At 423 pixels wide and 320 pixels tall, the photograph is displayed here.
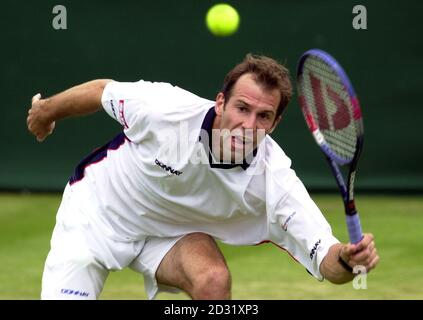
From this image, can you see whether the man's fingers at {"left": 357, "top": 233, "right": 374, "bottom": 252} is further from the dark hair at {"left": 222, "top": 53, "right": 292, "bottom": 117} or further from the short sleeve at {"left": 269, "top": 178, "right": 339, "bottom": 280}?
the dark hair at {"left": 222, "top": 53, "right": 292, "bottom": 117}

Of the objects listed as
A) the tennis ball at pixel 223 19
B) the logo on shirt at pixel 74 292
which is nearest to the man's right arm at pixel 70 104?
the logo on shirt at pixel 74 292

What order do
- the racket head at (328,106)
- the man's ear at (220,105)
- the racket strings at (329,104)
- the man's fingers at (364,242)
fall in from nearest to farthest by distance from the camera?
1. the man's fingers at (364,242)
2. the racket head at (328,106)
3. the racket strings at (329,104)
4. the man's ear at (220,105)

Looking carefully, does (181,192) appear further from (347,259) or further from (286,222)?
(347,259)

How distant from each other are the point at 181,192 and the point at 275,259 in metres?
2.51

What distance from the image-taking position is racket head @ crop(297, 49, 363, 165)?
3.64m

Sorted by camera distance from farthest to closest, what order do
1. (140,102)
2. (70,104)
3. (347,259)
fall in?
(70,104) < (140,102) < (347,259)

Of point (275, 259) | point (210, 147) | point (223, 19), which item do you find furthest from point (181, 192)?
point (223, 19)

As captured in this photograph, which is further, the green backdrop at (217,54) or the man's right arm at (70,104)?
the green backdrop at (217,54)

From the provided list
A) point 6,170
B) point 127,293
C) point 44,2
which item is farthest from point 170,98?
point 6,170

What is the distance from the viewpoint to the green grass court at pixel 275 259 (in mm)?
5688

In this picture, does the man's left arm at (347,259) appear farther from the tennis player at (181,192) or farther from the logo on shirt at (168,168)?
the logo on shirt at (168,168)

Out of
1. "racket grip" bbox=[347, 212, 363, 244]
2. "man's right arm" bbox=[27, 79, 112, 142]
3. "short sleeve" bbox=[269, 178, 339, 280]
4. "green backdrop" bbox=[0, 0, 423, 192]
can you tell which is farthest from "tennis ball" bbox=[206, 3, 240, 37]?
"racket grip" bbox=[347, 212, 363, 244]

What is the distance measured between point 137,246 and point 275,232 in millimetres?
642

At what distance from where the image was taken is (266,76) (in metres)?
4.00
